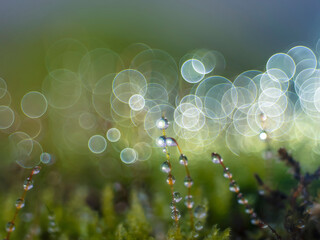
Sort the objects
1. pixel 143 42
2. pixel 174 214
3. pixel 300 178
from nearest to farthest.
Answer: pixel 174 214 → pixel 300 178 → pixel 143 42

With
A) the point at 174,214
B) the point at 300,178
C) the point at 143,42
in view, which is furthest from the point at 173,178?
the point at 143,42

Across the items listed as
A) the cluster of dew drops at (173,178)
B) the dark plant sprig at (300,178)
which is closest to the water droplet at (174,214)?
the cluster of dew drops at (173,178)

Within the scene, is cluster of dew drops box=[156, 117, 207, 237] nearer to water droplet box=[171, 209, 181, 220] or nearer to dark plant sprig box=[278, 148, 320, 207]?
water droplet box=[171, 209, 181, 220]

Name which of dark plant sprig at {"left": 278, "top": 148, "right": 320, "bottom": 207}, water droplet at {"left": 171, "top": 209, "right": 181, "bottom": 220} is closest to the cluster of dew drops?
water droplet at {"left": 171, "top": 209, "right": 181, "bottom": 220}

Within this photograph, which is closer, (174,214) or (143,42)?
(174,214)

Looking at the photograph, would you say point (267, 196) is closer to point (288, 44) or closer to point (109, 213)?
point (109, 213)

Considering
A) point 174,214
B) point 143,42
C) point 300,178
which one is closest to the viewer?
point 174,214

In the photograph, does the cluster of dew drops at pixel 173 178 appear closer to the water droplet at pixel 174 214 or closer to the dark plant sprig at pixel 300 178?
the water droplet at pixel 174 214

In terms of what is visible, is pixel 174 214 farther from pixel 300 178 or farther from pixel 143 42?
pixel 143 42

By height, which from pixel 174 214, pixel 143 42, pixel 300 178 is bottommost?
pixel 174 214
